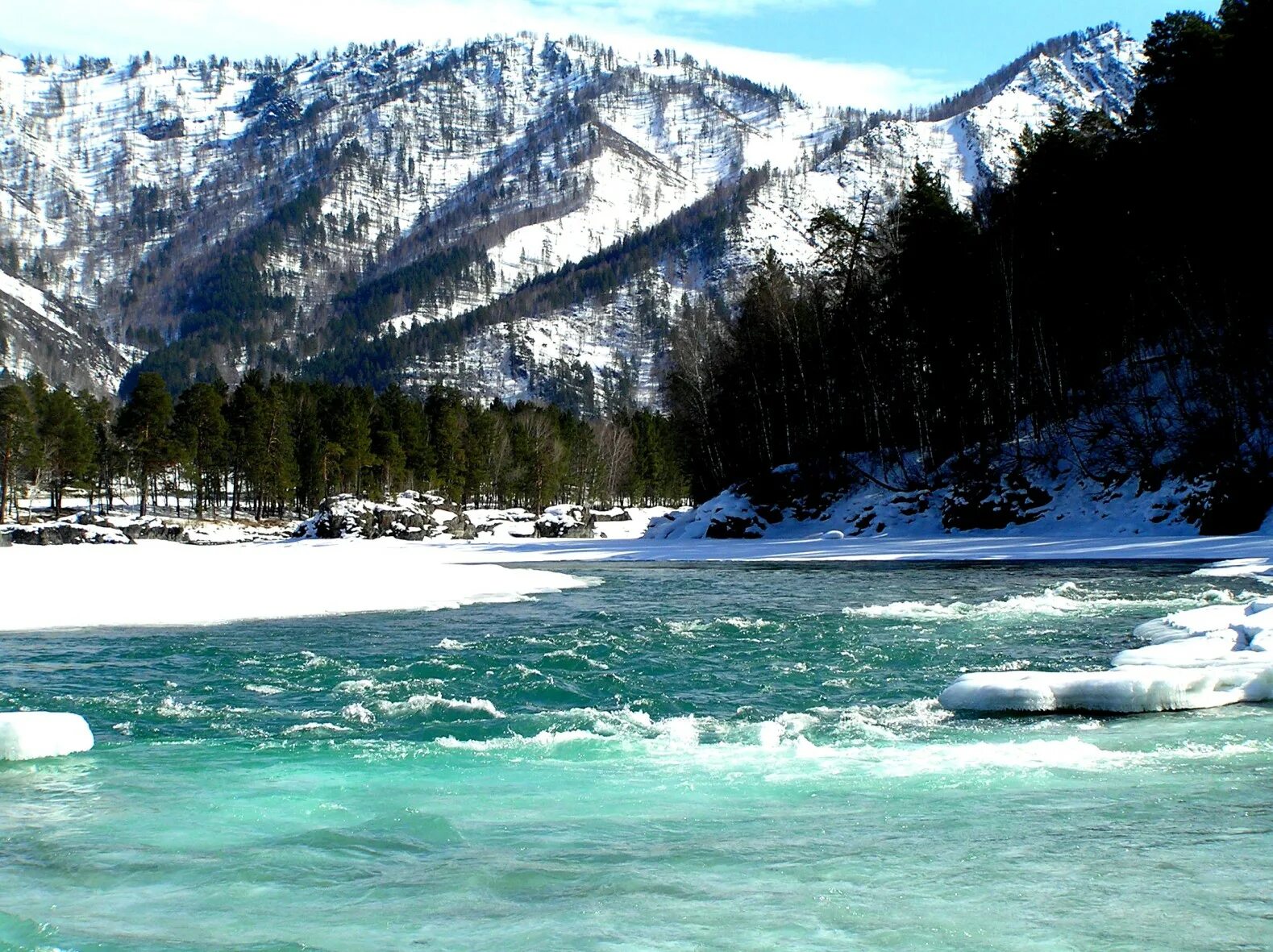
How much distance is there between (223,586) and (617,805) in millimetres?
16238

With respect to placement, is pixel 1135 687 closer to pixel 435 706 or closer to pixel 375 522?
pixel 435 706

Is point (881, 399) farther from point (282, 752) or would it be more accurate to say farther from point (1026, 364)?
point (282, 752)

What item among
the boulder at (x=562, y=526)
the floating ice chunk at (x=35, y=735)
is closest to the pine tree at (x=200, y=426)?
the boulder at (x=562, y=526)

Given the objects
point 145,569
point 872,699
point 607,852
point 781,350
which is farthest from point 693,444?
point 607,852

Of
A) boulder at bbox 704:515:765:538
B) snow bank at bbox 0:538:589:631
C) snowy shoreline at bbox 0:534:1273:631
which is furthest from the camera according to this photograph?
boulder at bbox 704:515:765:538

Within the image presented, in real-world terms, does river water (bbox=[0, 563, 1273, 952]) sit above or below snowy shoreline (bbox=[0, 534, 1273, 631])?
below

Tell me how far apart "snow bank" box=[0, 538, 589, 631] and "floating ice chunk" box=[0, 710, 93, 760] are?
871 cm

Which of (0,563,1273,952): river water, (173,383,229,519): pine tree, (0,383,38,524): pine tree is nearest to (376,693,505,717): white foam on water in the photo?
(0,563,1273,952): river water

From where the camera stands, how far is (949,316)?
4544cm

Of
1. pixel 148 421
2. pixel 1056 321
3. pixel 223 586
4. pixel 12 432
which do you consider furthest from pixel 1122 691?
pixel 148 421

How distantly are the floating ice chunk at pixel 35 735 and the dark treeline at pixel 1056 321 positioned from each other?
31.7 metres

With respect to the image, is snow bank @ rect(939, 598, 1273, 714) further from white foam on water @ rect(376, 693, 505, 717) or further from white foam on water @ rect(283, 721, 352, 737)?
white foam on water @ rect(283, 721, 352, 737)

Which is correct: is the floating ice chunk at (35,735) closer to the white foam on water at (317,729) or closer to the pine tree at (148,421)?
the white foam on water at (317,729)

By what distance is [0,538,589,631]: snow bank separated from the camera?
17750 millimetres
